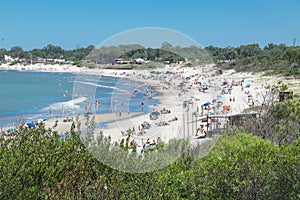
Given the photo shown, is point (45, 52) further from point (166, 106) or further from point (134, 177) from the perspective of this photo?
point (166, 106)

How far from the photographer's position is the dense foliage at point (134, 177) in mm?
5684

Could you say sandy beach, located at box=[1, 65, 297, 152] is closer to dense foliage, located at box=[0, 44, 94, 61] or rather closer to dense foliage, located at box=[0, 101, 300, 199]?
dense foliage, located at box=[0, 101, 300, 199]

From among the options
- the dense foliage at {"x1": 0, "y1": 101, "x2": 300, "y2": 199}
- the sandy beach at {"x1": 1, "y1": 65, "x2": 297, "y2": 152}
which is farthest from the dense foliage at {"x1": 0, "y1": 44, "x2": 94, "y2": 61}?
the sandy beach at {"x1": 1, "y1": 65, "x2": 297, "y2": 152}

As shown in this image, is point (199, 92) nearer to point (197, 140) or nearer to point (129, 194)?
point (197, 140)

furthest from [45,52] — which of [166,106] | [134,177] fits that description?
[166,106]

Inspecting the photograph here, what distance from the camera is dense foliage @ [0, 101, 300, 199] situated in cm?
568

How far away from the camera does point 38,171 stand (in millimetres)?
6012

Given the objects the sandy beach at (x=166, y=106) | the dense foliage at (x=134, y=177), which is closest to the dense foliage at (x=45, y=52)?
the dense foliage at (x=134, y=177)

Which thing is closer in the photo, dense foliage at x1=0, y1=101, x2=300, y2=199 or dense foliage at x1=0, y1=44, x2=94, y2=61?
dense foliage at x1=0, y1=101, x2=300, y2=199

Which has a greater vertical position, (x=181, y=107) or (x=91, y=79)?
(x=91, y=79)

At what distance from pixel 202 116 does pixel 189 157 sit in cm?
77

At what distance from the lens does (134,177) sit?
6148 mm

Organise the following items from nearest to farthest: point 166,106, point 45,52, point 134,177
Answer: point 166,106, point 134,177, point 45,52

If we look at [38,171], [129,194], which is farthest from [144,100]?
[38,171]
